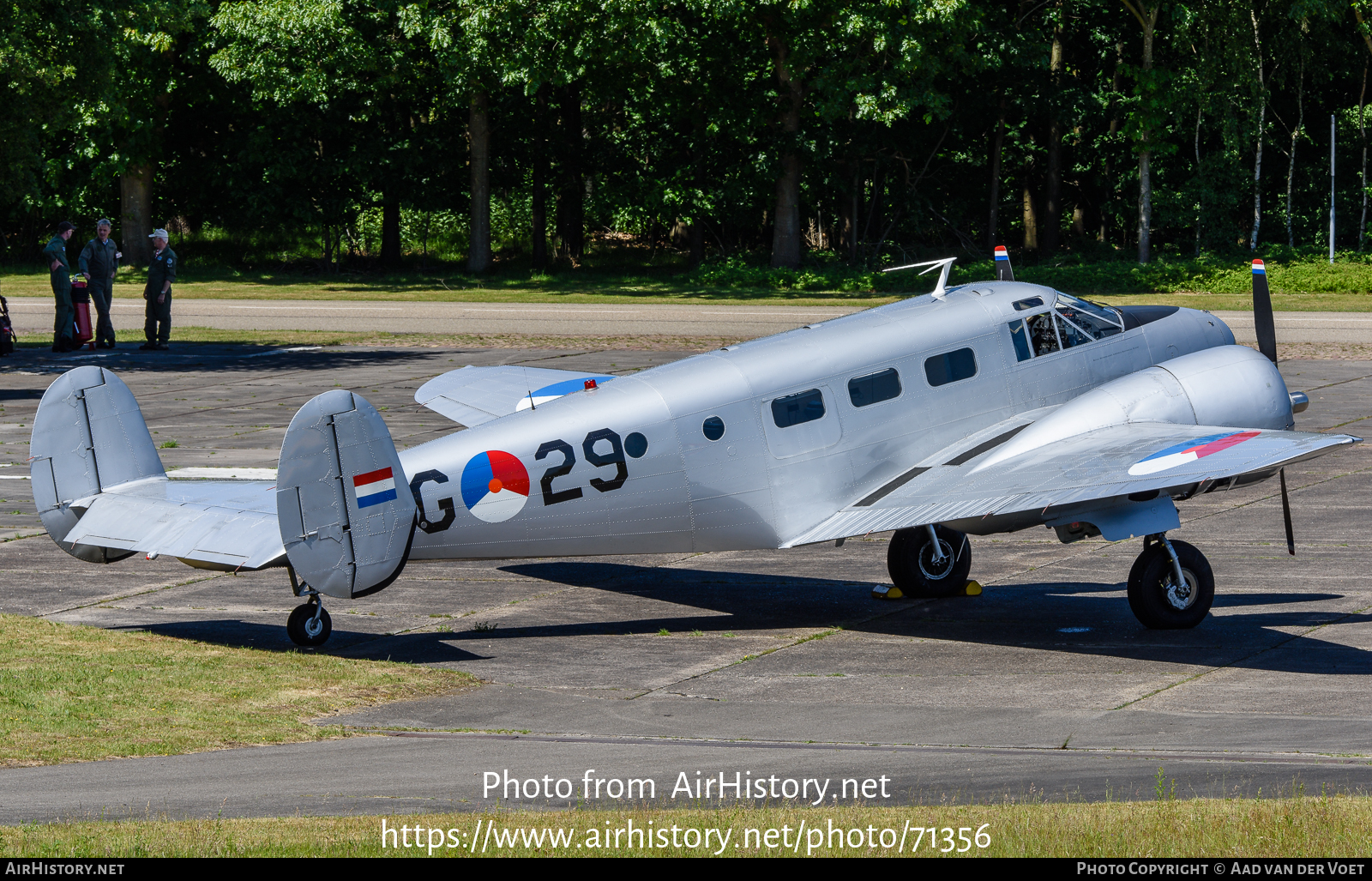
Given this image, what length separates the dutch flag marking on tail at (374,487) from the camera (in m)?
12.5

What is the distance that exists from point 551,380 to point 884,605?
522cm

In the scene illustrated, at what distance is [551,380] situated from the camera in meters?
18.0

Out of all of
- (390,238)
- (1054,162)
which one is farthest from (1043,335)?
(390,238)

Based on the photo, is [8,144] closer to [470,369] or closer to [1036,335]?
[470,369]

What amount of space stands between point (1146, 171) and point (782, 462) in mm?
41723

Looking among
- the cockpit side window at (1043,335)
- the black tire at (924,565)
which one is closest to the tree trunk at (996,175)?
the cockpit side window at (1043,335)

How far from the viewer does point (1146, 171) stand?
51906mm

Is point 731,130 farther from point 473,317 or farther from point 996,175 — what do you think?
point 473,317

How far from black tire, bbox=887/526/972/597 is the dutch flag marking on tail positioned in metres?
5.83

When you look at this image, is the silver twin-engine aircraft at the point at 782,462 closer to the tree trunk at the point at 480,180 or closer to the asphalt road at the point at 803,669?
the asphalt road at the point at 803,669

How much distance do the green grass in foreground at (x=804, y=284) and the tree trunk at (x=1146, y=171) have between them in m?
0.90

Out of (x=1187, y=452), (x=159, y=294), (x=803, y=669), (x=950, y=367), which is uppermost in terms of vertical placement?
(x=159, y=294)

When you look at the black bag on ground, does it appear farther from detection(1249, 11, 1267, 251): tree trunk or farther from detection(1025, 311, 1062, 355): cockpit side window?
detection(1249, 11, 1267, 251): tree trunk

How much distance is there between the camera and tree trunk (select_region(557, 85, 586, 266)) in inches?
2302
